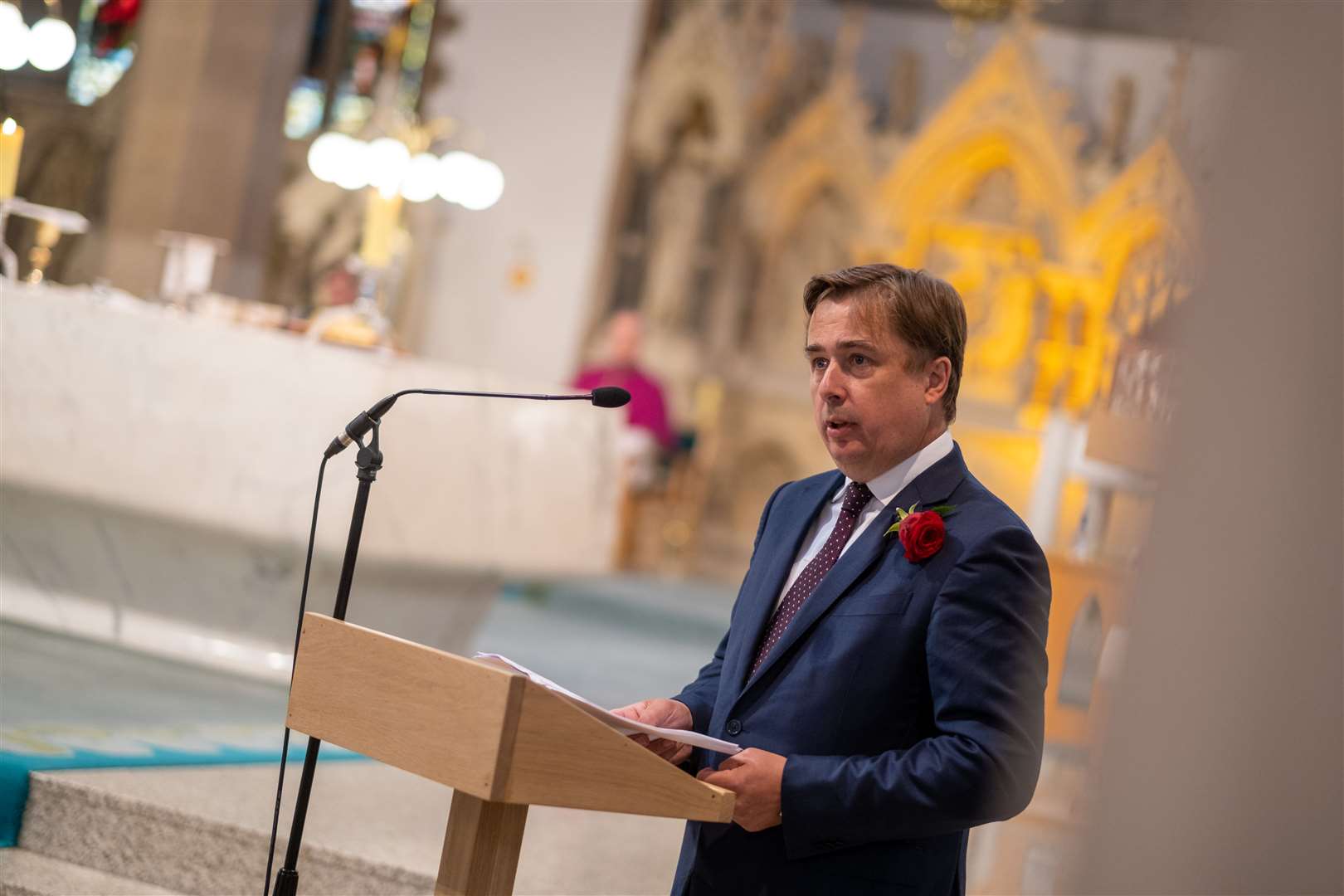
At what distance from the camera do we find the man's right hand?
184cm

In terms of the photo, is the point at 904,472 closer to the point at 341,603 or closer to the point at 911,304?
the point at 911,304

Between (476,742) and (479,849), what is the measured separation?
0.20 metres

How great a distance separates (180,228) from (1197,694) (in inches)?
267

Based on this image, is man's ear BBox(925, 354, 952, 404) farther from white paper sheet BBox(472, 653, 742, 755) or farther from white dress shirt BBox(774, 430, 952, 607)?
white paper sheet BBox(472, 653, 742, 755)

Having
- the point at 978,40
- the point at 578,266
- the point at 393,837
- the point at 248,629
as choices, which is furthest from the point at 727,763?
the point at 978,40

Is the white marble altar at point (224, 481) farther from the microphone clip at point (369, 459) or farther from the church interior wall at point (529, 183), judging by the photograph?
the church interior wall at point (529, 183)

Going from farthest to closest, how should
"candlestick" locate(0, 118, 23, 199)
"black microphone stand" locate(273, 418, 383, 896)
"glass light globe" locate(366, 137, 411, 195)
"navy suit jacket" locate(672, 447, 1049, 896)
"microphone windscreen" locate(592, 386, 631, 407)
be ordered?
"glass light globe" locate(366, 137, 411, 195) → "candlestick" locate(0, 118, 23, 199) → "black microphone stand" locate(273, 418, 383, 896) → "microphone windscreen" locate(592, 386, 631, 407) → "navy suit jacket" locate(672, 447, 1049, 896)

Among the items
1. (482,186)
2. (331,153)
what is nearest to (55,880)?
(331,153)

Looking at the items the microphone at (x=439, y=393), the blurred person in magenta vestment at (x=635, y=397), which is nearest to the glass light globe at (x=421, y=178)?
the blurred person in magenta vestment at (x=635, y=397)

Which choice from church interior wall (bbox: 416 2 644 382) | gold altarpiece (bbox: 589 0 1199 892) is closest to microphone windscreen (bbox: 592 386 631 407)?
gold altarpiece (bbox: 589 0 1199 892)

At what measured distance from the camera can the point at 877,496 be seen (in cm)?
185

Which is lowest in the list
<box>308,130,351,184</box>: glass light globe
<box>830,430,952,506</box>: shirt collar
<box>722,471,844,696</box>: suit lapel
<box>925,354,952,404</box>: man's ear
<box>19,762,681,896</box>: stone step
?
<box>19,762,681,896</box>: stone step

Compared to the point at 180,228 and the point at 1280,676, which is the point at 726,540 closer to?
the point at 180,228

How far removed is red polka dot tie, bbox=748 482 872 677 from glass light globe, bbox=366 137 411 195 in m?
3.18
